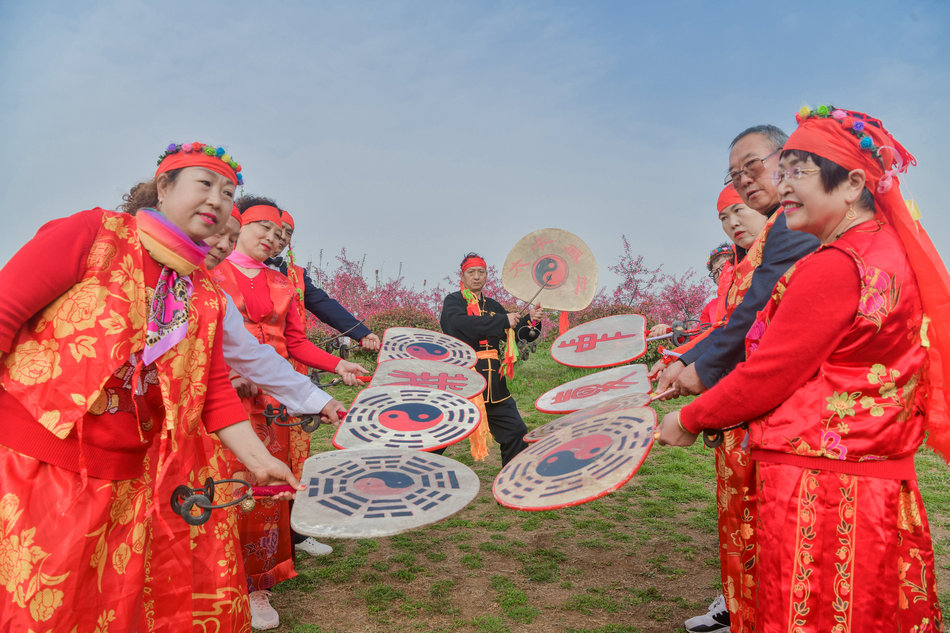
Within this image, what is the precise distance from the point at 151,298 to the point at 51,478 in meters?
0.48

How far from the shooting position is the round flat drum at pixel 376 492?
5.26ft

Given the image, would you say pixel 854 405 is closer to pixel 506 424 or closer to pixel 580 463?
pixel 580 463

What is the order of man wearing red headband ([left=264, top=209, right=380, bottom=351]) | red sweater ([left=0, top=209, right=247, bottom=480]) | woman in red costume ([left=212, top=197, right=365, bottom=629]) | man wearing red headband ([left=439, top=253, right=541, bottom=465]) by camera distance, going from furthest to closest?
man wearing red headband ([left=439, top=253, right=541, bottom=465]), man wearing red headband ([left=264, top=209, right=380, bottom=351]), woman in red costume ([left=212, top=197, right=365, bottom=629]), red sweater ([left=0, top=209, right=247, bottom=480])

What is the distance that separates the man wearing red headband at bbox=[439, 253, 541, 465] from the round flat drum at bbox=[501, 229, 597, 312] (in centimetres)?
19

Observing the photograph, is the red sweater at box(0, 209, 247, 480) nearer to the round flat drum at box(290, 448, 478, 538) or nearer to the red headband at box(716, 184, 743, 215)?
the round flat drum at box(290, 448, 478, 538)

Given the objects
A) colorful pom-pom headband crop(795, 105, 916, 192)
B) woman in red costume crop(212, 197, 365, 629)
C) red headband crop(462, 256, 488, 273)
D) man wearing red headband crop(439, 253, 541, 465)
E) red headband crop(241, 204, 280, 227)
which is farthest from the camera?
red headband crop(462, 256, 488, 273)

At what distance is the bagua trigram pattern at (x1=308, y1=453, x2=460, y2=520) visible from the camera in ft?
5.54

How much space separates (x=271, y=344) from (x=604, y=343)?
173 cm

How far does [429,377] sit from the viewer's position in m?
2.80

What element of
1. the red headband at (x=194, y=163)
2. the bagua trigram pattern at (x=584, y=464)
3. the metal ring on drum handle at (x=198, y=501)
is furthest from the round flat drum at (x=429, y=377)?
the red headband at (x=194, y=163)

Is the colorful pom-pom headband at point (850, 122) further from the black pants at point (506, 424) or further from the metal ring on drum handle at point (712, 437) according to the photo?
the black pants at point (506, 424)

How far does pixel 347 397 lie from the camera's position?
28.1 ft

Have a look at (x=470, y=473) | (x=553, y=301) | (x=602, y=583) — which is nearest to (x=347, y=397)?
(x=553, y=301)

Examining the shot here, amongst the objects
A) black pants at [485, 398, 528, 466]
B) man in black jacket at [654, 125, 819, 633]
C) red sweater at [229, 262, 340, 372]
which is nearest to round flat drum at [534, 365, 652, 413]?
man in black jacket at [654, 125, 819, 633]
